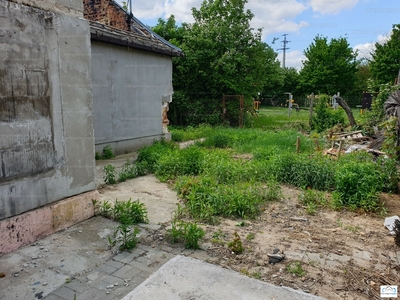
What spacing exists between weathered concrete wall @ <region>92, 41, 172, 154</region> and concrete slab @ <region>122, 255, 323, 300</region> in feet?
20.7

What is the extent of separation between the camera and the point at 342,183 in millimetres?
5301

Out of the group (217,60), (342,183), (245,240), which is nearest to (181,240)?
(245,240)

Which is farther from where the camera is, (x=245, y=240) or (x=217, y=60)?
(x=217, y=60)

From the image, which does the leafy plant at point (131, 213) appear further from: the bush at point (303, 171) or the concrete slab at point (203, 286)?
the bush at point (303, 171)

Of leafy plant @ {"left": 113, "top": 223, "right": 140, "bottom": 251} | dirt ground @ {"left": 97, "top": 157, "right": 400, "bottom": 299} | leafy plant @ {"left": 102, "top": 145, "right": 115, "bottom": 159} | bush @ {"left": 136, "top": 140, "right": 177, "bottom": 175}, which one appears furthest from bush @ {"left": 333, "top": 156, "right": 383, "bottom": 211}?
leafy plant @ {"left": 102, "top": 145, "right": 115, "bottom": 159}

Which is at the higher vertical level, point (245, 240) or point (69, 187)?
point (69, 187)

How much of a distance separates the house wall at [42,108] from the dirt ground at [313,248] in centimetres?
136

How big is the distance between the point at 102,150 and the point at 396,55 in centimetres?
2962

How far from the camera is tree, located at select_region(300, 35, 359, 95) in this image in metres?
34.4

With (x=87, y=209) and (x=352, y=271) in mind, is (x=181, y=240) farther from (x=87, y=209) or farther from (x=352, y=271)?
(x=352, y=271)

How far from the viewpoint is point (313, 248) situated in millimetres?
3764

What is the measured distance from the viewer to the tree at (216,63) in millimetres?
15102

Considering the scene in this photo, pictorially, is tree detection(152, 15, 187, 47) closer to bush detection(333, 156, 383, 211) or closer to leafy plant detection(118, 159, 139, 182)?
leafy plant detection(118, 159, 139, 182)

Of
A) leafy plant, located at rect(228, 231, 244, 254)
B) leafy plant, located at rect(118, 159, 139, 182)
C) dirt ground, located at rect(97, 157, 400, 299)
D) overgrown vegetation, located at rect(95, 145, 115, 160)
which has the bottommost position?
dirt ground, located at rect(97, 157, 400, 299)
